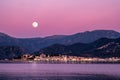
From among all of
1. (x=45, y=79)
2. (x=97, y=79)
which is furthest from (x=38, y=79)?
(x=97, y=79)

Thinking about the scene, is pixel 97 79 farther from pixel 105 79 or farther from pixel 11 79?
pixel 11 79

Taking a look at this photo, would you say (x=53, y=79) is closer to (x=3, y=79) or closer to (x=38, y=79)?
(x=38, y=79)

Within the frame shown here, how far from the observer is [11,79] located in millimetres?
98812

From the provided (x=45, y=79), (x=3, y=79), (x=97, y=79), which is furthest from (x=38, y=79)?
(x=97, y=79)

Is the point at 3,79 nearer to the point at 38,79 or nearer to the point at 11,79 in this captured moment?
the point at 11,79

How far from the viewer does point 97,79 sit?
97688 mm

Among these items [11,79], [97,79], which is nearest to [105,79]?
[97,79]

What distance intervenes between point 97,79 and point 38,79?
1701cm

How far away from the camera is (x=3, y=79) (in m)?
98.4

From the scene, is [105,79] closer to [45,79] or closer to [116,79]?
[116,79]

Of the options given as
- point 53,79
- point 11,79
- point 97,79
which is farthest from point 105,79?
point 11,79

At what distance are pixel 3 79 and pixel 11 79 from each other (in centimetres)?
227

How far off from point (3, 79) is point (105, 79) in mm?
29181

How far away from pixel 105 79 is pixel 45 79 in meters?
17.2
